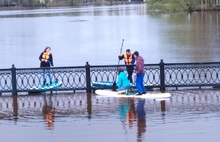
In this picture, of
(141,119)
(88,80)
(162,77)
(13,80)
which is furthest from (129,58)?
(141,119)

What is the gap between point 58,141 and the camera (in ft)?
42.9

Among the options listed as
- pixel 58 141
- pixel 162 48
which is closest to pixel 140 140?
pixel 58 141

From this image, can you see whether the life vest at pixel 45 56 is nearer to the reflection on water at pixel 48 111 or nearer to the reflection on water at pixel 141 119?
the reflection on water at pixel 48 111

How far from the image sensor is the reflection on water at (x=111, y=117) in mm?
13492

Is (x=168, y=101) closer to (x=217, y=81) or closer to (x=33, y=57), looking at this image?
(x=217, y=81)

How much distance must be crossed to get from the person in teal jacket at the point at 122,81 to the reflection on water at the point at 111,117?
0.53 m

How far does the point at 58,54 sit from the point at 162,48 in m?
7.87

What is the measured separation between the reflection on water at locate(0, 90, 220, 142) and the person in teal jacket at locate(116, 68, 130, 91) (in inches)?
20.8

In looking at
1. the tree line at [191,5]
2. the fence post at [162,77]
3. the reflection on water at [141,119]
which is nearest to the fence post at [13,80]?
the reflection on water at [141,119]

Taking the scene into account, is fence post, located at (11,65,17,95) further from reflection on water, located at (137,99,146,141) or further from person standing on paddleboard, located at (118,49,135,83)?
reflection on water, located at (137,99,146,141)

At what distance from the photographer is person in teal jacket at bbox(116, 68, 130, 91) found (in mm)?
18469

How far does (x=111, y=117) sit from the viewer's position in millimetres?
15539

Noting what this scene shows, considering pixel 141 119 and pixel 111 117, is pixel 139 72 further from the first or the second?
pixel 141 119

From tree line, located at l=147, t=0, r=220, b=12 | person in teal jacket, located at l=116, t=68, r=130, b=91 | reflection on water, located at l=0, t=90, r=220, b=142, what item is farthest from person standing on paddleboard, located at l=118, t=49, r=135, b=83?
tree line, located at l=147, t=0, r=220, b=12
